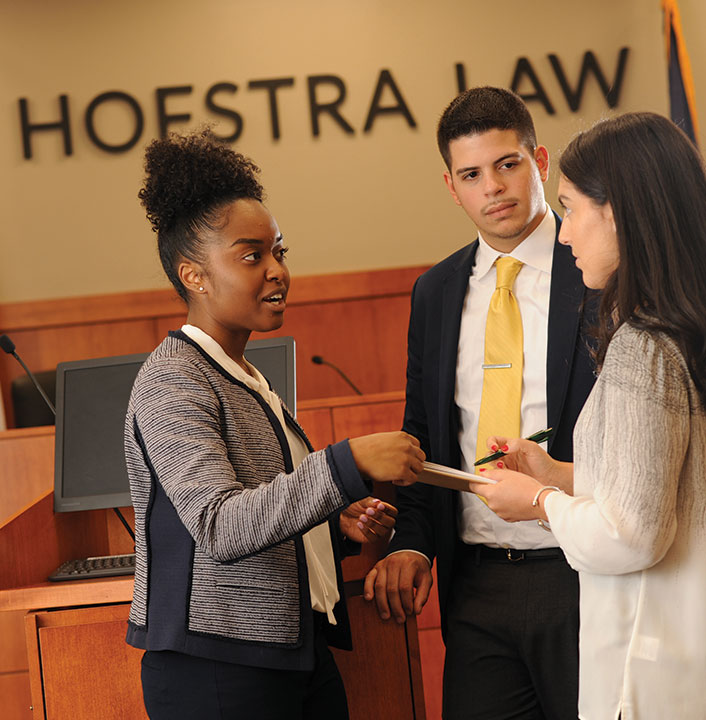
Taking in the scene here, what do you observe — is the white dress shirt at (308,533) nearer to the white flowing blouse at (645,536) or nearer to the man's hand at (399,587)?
the man's hand at (399,587)

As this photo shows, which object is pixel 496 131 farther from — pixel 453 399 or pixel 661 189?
pixel 661 189

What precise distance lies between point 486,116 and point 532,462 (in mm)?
833

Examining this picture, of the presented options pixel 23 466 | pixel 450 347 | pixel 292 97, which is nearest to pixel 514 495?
pixel 450 347

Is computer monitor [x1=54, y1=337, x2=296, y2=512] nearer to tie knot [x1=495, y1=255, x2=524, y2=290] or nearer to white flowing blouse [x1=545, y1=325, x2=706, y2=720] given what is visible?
tie knot [x1=495, y1=255, x2=524, y2=290]

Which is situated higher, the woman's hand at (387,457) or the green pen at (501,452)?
the woman's hand at (387,457)

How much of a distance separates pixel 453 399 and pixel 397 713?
0.66 meters

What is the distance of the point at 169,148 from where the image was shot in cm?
152

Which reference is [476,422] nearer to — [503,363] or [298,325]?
[503,363]

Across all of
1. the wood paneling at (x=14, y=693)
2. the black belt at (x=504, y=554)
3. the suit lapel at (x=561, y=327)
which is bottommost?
the wood paneling at (x=14, y=693)

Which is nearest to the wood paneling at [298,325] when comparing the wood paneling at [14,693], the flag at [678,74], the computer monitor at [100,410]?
the flag at [678,74]

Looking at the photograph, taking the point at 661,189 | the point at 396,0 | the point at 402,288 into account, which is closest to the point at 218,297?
the point at 661,189

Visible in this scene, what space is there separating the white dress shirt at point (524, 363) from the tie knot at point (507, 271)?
0.06ft

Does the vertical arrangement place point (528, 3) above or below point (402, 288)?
above

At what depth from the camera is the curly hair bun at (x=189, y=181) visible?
4.89ft
